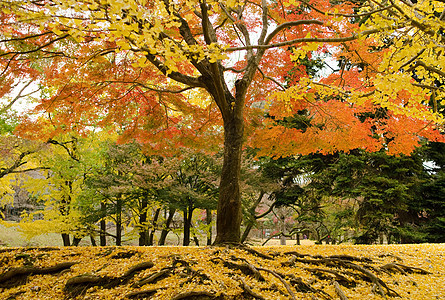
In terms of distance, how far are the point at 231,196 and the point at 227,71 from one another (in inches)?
126

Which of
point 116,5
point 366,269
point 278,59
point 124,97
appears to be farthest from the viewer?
point 278,59

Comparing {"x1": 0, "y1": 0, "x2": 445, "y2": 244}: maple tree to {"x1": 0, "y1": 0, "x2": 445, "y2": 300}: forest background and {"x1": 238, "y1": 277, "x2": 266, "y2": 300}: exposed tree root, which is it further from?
{"x1": 238, "y1": 277, "x2": 266, "y2": 300}: exposed tree root

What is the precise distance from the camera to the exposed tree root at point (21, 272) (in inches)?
154

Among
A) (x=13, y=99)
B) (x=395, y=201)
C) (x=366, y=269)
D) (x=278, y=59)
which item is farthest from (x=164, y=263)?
(x=13, y=99)

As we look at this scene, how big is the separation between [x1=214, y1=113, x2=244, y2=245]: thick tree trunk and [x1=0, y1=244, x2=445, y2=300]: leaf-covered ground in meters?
0.38

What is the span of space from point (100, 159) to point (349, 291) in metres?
9.07

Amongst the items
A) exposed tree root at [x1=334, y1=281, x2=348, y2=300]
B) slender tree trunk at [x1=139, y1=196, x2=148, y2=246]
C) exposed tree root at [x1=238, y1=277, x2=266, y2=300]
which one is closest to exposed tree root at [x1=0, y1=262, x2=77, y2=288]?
exposed tree root at [x1=238, y1=277, x2=266, y2=300]

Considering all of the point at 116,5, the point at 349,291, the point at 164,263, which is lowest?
the point at 349,291

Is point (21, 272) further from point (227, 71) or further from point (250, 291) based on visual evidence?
point (227, 71)

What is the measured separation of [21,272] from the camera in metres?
3.99

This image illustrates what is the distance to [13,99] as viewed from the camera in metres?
10.6

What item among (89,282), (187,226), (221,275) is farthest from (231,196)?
(187,226)

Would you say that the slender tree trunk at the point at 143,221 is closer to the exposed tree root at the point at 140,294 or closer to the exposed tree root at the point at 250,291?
the exposed tree root at the point at 140,294

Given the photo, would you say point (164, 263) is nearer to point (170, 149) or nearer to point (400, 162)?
point (170, 149)
